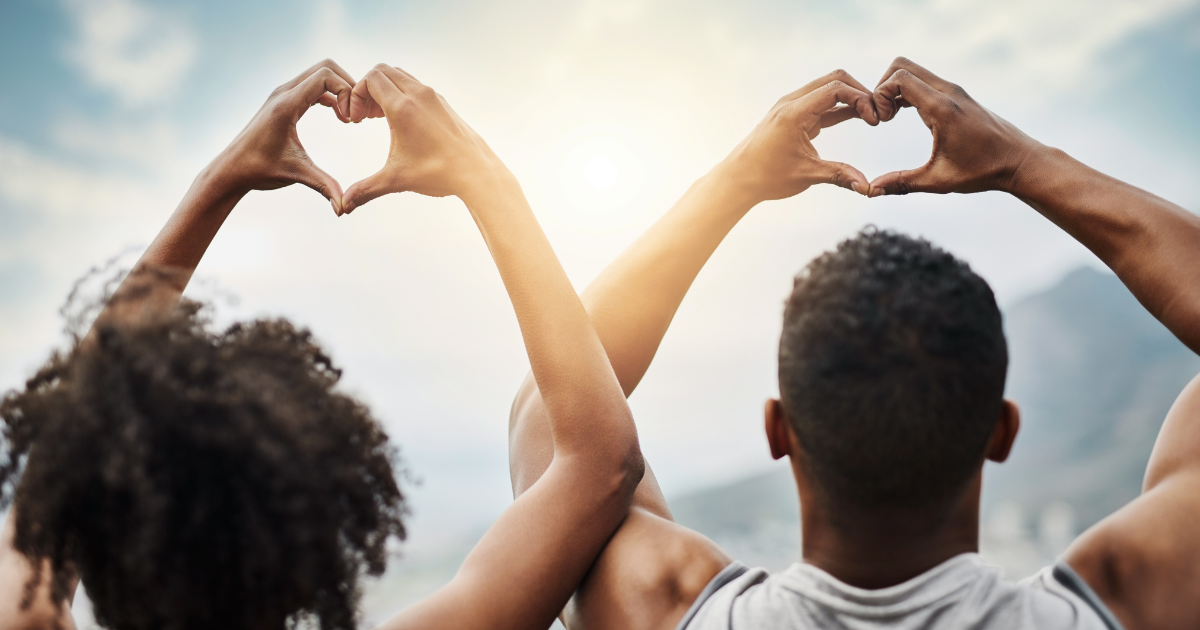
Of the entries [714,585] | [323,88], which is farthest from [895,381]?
[323,88]

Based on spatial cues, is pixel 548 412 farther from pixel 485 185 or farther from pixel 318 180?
pixel 318 180

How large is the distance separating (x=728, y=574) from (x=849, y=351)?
26 cm

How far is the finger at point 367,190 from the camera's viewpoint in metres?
0.89

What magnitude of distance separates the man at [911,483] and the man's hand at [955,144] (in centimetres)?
15

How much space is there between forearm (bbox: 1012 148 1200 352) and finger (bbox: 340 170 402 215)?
0.80 meters

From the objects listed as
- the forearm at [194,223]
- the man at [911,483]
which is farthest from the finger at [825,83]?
the forearm at [194,223]

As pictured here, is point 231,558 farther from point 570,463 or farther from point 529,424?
point 529,424

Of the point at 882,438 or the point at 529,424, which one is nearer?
the point at 882,438

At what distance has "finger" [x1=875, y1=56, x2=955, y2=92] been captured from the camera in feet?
3.35

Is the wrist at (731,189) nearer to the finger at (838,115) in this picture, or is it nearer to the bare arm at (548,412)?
the finger at (838,115)

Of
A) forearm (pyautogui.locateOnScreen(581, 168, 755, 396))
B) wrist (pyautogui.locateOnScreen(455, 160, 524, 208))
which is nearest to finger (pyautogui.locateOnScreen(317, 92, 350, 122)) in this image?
wrist (pyautogui.locateOnScreen(455, 160, 524, 208))

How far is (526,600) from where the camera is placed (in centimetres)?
67

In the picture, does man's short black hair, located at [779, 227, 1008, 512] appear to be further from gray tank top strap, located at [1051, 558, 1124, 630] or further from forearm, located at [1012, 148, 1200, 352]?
forearm, located at [1012, 148, 1200, 352]

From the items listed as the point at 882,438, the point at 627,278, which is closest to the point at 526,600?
the point at 882,438
